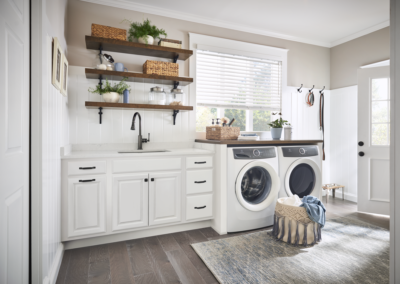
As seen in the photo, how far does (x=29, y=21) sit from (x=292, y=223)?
253 centimetres

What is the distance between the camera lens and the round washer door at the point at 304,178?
2.94 meters

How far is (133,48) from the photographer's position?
9.08ft

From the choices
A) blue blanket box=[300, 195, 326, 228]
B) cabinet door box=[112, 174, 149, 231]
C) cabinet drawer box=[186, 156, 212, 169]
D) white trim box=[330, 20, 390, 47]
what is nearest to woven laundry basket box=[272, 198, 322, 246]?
blue blanket box=[300, 195, 326, 228]

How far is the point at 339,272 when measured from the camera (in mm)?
1816

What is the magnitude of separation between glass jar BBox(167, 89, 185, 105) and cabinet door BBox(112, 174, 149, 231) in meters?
1.05

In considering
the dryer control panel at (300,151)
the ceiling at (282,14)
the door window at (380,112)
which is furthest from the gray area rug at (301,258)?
the ceiling at (282,14)

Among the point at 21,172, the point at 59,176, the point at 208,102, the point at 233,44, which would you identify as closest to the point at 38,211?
the point at 21,172

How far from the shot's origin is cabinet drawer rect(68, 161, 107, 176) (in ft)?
7.03

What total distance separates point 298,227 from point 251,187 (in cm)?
67

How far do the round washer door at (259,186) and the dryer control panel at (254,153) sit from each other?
74mm

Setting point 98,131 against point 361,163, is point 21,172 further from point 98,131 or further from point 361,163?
point 361,163

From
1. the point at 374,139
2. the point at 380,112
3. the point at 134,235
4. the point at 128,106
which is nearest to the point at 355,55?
the point at 380,112

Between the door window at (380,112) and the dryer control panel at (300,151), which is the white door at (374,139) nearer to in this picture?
the door window at (380,112)

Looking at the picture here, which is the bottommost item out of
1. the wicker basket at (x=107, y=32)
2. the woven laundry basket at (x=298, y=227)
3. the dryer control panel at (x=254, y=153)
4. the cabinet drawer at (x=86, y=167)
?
the woven laundry basket at (x=298, y=227)
